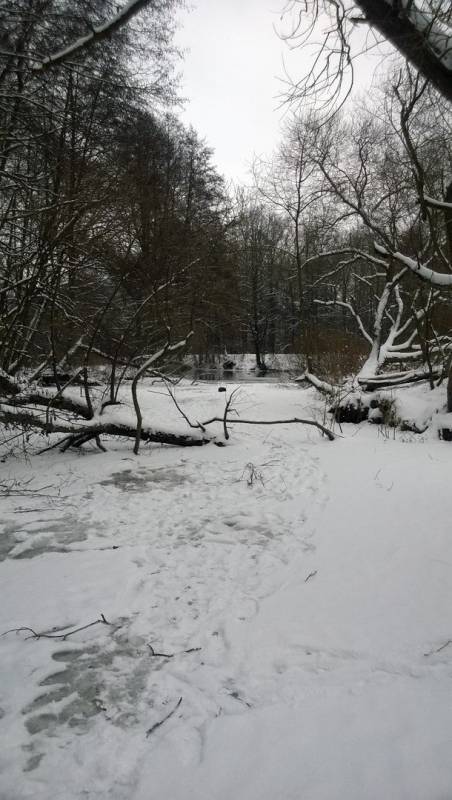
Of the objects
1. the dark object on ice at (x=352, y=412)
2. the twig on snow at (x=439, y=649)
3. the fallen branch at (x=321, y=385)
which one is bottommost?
the twig on snow at (x=439, y=649)

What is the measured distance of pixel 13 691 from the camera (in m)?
1.97

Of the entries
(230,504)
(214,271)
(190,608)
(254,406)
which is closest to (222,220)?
(214,271)

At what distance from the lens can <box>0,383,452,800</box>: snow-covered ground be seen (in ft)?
5.21

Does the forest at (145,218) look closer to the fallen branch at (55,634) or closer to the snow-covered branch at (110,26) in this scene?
the snow-covered branch at (110,26)

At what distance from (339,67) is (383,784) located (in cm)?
400

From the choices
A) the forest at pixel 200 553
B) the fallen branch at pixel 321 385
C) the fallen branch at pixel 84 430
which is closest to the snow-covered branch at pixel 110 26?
the forest at pixel 200 553

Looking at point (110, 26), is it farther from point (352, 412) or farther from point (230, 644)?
point (352, 412)

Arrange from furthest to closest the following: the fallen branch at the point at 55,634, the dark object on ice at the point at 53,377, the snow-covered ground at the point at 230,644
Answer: the dark object on ice at the point at 53,377
the fallen branch at the point at 55,634
the snow-covered ground at the point at 230,644

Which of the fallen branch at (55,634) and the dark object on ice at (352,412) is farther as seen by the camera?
the dark object on ice at (352,412)

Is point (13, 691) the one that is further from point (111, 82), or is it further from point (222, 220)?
point (222, 220)

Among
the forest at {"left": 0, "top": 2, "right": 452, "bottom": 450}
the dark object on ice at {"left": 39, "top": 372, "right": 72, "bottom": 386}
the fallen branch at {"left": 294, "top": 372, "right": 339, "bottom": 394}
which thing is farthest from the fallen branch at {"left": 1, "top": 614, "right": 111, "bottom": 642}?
the fallen branch at {"left": 294, "top": 372, "right": 339, "bottom": 394}

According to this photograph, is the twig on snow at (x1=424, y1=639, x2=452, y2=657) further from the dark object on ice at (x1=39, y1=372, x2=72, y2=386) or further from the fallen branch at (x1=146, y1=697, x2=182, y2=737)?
the dark object on ice at (x1=39, y1=372, x2=72, y2=386)

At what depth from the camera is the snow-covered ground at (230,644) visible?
159 cm

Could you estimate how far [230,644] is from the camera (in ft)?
7.70
